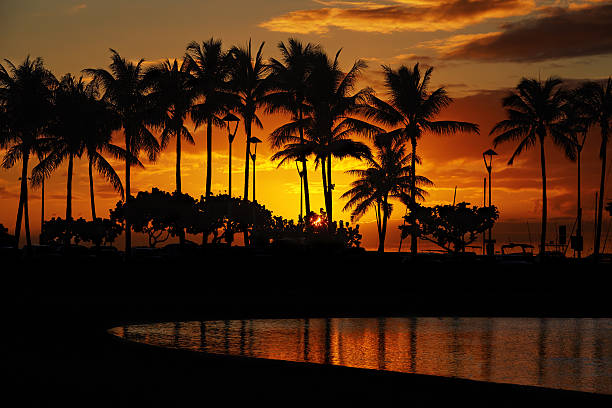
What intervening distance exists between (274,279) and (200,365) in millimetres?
24367

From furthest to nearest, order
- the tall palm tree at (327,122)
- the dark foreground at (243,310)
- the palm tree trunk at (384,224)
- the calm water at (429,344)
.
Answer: the palm tree trunk at (384,224), the tall palm tree at (327,122), the calm water at (429,344), the dark foreground at (243,310)

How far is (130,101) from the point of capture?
196 ft

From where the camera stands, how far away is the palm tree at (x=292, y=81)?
53.8 m

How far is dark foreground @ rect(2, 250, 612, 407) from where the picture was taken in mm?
11125

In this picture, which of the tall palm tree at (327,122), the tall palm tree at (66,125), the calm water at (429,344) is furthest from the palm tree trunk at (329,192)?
the calm water at (429,344)

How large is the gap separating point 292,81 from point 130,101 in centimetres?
1343

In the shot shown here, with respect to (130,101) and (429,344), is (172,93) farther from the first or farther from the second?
(429,344)

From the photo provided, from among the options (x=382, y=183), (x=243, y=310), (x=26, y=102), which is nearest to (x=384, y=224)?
(x=382, y=183)

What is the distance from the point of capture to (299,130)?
181ft

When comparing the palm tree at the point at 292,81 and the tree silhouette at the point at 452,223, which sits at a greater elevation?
the palm tree at the point at 292,81

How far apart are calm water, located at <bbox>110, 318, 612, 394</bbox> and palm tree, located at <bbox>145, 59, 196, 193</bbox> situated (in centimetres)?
3653

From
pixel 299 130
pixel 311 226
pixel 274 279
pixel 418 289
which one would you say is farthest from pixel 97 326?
pixel 311 226

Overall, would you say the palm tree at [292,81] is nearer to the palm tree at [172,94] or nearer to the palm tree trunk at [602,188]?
the palm tree at [172,94]

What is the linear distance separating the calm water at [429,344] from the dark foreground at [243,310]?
2.08 metres
